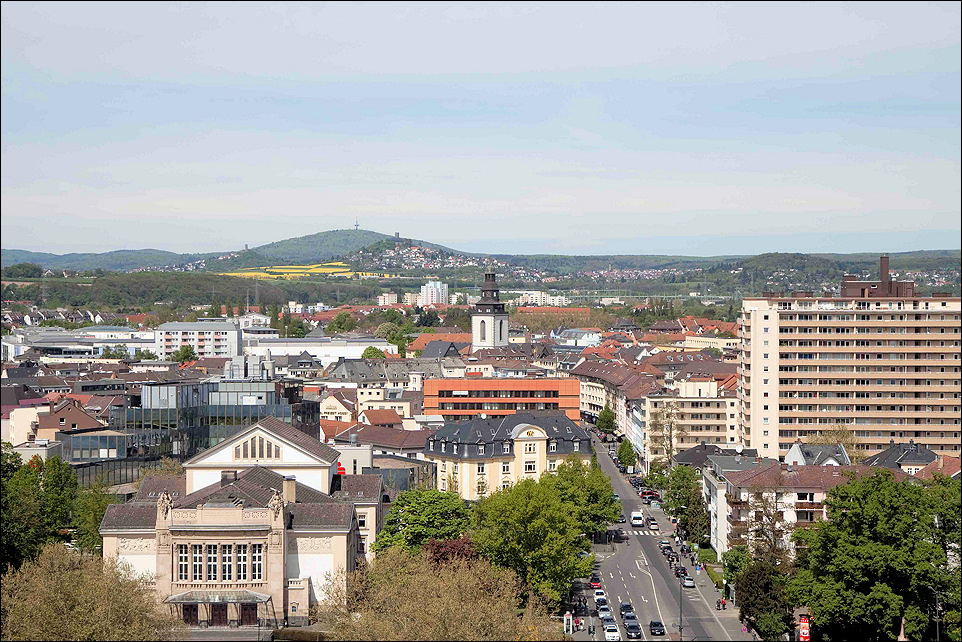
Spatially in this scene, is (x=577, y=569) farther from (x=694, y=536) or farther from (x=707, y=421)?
(x=707, y=421)

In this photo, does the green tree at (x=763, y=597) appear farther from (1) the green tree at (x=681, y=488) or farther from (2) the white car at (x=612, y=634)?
(1) the green tree at (x=681, y=488)

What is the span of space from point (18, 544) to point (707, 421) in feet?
177

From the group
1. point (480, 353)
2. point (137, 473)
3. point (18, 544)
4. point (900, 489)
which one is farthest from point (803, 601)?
point (480, 353)

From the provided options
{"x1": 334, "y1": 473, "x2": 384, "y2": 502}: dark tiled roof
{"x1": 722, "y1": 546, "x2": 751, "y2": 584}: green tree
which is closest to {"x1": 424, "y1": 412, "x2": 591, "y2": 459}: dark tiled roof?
{"x1": 334, "y1": 473, "x2": 384, "y2": 502}: dark tiled roof

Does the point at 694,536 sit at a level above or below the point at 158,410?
below

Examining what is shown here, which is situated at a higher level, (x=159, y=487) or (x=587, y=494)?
(x=159, y=487)

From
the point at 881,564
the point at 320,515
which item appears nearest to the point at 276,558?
the point at 320,515

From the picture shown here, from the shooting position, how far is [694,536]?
6756cm

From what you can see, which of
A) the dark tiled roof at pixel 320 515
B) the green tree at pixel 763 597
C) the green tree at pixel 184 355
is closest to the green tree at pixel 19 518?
the dark tiled roof at pixel 320 515

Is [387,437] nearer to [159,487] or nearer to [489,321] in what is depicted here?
[159,487]

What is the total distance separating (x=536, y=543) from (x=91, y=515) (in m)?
19.6

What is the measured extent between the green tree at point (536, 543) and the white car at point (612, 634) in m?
2.87

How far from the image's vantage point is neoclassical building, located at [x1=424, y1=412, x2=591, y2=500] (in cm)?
7400

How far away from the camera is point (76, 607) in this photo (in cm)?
4062
